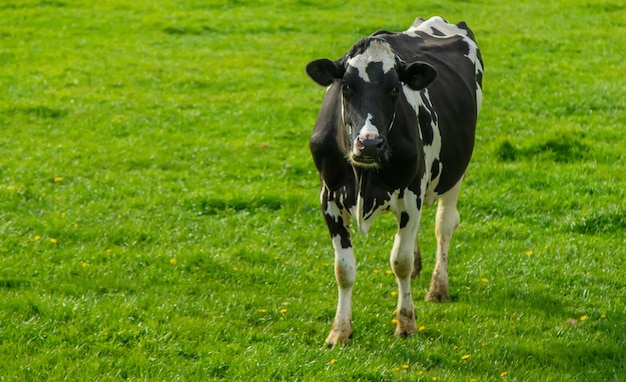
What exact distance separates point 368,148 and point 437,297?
308 cm

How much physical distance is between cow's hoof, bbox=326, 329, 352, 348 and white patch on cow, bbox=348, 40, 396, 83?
2.42 metres

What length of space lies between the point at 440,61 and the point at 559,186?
12.6ft

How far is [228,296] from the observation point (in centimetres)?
959

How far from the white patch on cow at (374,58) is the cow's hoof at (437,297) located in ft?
9.87

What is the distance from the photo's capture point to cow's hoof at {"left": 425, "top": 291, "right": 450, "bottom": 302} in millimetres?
9836

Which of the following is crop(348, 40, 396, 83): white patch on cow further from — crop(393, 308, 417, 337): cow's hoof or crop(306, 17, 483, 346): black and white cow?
crop(393, 308, 417, 337): cow's hoof

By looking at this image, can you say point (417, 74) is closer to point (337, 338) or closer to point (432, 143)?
point (432, 143)

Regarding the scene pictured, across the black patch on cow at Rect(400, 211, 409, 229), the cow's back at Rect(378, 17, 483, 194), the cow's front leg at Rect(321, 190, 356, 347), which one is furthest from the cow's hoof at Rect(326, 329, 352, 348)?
the cow's back at Rect(378, 17, 483, 194)

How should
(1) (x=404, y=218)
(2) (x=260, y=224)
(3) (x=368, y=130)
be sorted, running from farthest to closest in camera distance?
(2) (x=260, y=224) < (1) (x=404, y=218) < (3) (x=368, y=130)

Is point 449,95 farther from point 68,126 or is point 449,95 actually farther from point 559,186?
point 68,126

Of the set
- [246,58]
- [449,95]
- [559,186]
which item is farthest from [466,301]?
[246,58]

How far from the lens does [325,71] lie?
8.12 meters

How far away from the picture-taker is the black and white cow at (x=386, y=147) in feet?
25.6

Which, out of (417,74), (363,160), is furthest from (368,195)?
(417,74)
